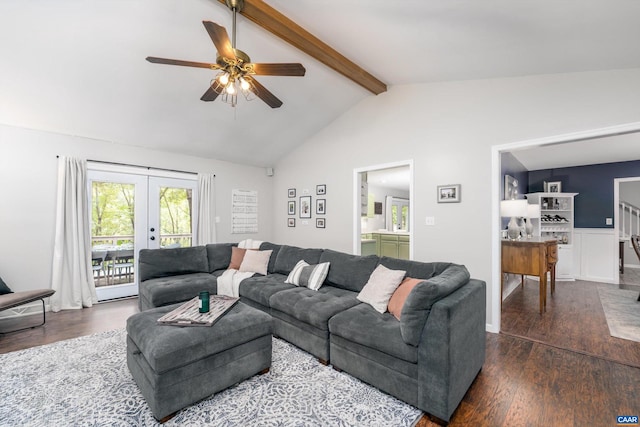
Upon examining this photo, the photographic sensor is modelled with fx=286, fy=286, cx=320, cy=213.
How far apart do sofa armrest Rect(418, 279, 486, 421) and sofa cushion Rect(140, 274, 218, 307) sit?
2.80 metres

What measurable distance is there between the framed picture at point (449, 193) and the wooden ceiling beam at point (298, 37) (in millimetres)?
1762

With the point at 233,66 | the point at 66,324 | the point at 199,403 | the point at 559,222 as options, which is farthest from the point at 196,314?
the point at 559,222

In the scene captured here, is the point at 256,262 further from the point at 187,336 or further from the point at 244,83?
the point at 244,83

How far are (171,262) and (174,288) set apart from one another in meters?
0.74

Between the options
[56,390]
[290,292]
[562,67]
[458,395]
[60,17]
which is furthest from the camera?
[290,292]

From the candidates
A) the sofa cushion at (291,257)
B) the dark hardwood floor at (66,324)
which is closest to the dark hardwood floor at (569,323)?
the sofa cushion at (291,257)

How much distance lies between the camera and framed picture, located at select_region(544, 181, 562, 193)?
20.2ft

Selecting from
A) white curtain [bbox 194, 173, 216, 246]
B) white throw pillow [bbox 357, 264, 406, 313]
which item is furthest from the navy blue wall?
white curtain [bbox 194, 173, 216, 246]

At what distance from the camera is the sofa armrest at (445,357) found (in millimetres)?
1752

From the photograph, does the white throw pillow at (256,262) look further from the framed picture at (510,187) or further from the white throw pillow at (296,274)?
the framed picture at (510,187)

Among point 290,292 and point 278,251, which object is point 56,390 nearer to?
point 290,292

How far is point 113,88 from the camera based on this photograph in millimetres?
3354

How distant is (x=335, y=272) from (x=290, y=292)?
60 cm

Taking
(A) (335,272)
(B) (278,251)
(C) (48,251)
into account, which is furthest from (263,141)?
(C) (48,251)
